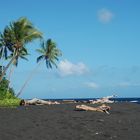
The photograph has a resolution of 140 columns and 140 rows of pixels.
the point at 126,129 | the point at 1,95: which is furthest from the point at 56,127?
the point at 1,95

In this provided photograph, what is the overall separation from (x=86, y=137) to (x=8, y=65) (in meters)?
35.3

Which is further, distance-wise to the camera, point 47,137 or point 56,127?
point 56,127

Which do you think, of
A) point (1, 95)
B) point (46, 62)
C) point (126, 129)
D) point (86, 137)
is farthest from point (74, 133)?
point (46, 62)

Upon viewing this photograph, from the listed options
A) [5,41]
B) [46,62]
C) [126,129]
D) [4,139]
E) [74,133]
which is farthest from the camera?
[46,62]

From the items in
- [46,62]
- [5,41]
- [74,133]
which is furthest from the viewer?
[46,62]

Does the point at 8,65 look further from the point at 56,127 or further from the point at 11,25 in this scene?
the point at 56,127

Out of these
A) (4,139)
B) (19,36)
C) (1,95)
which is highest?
(19,36)

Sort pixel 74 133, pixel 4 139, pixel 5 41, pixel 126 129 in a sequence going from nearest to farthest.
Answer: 1. pixel 4 139
2. pixel 74 133
3. pixel 126 129
4. pixel 5 41

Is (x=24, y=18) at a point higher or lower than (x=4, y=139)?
higher

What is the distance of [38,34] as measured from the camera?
51.3m

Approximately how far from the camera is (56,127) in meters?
20.9

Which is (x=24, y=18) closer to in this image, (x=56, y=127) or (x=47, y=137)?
(x=56, y=127)

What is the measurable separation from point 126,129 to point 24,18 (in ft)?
110

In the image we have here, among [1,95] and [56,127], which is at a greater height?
[1,95]
